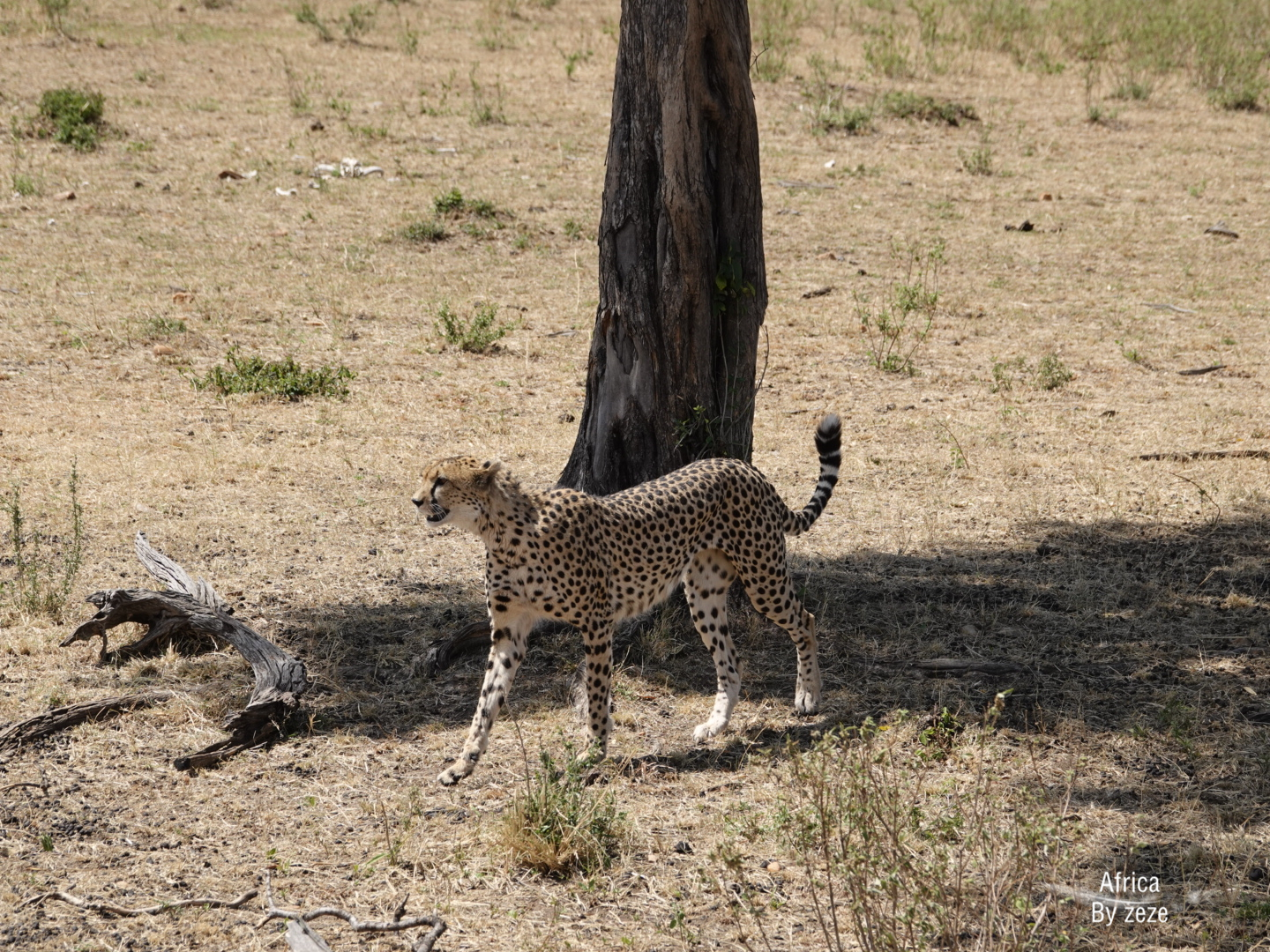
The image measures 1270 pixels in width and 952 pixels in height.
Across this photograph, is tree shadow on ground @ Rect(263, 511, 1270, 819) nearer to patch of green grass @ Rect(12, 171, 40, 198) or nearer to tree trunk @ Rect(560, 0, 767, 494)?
tree trunk @ Rect(560, 0, 767, 494)

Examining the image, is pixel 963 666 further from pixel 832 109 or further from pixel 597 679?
pixel 832 109

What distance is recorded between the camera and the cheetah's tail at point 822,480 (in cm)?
549

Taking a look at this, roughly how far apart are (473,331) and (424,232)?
2.47 metres

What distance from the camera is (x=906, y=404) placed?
916 centimetres

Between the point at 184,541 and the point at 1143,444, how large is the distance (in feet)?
18.6

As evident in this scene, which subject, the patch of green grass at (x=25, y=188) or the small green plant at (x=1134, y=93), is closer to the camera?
the patch of green grass at (x=25, y=188)

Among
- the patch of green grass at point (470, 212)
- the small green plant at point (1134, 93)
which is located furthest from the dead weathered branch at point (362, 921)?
the small green plant at point (1134, 93)

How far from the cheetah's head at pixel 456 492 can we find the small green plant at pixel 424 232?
7.63 m

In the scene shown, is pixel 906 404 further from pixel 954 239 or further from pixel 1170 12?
pixel 1170 12

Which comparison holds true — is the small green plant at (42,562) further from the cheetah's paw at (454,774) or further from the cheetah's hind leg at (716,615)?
the cheetah's hind leg at (716,615)

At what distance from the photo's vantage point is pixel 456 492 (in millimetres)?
4641

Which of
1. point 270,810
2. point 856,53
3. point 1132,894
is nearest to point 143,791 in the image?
point 270,810

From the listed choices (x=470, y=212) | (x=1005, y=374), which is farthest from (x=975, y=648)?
(x=470, y=212)

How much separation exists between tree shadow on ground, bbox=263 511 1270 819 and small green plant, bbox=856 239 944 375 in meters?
3.08
